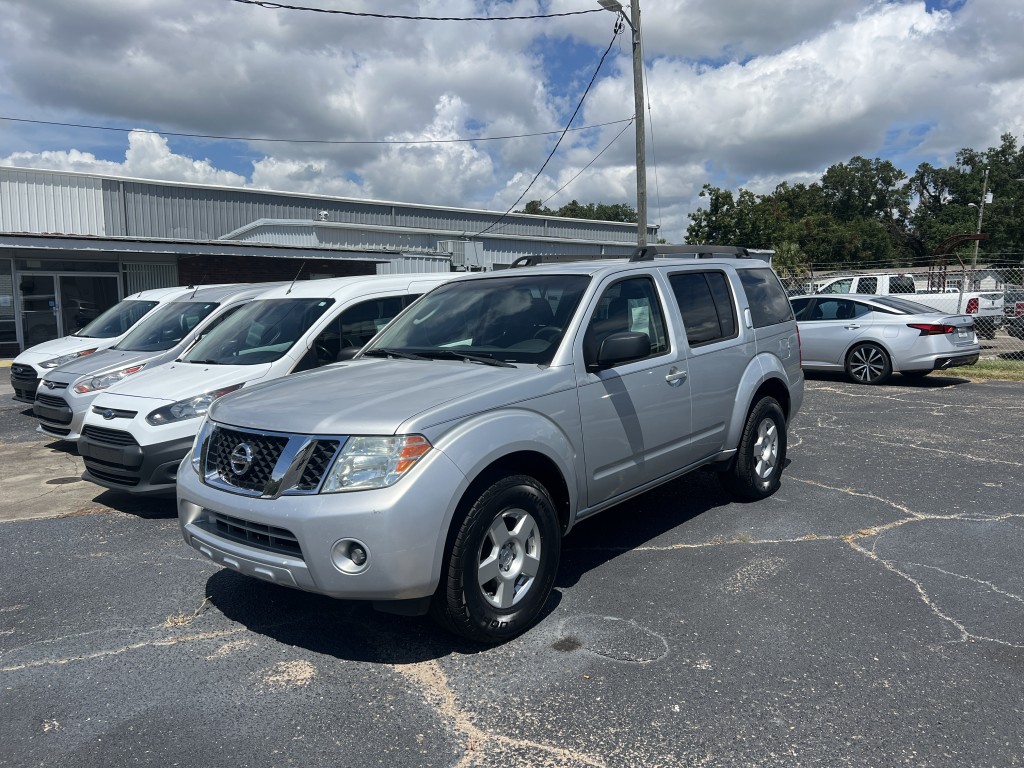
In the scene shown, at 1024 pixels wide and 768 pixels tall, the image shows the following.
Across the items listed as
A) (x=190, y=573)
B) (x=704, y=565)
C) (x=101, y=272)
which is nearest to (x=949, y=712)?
(x=704, y=565)

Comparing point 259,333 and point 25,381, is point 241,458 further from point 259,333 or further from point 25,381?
point 25,381

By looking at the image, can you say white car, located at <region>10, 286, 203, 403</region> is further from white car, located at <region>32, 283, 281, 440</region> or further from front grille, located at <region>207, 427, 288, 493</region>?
front grille, located at <region>207, 427, 288, 493</region>

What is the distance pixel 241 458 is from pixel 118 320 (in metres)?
9.28

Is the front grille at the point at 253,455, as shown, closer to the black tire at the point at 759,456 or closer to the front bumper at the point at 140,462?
the front bumper at the point at 140,462

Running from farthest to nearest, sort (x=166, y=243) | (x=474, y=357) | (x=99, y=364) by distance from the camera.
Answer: (x=166, y=243) < (x=99, y=364) < (x=474, y=357)

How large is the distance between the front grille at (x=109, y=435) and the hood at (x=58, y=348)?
5.00m

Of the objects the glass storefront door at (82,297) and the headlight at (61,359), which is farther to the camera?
the glass storefront door at (82,297)

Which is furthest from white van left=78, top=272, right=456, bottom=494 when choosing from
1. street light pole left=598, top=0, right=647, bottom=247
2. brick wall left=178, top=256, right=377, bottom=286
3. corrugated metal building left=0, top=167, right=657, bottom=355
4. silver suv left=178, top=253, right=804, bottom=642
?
brick wall left=178, top=256, right=377, bottom=286

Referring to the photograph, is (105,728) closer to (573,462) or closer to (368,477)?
(368,477)

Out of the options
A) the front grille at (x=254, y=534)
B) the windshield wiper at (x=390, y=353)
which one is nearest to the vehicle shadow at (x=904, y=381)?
the windshield wiper at (x=390, y=353)

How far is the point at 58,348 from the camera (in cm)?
1085

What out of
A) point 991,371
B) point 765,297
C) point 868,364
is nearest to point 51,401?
point 765,297

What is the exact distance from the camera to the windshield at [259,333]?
22.5ft

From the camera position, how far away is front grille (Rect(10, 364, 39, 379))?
10.2 m
